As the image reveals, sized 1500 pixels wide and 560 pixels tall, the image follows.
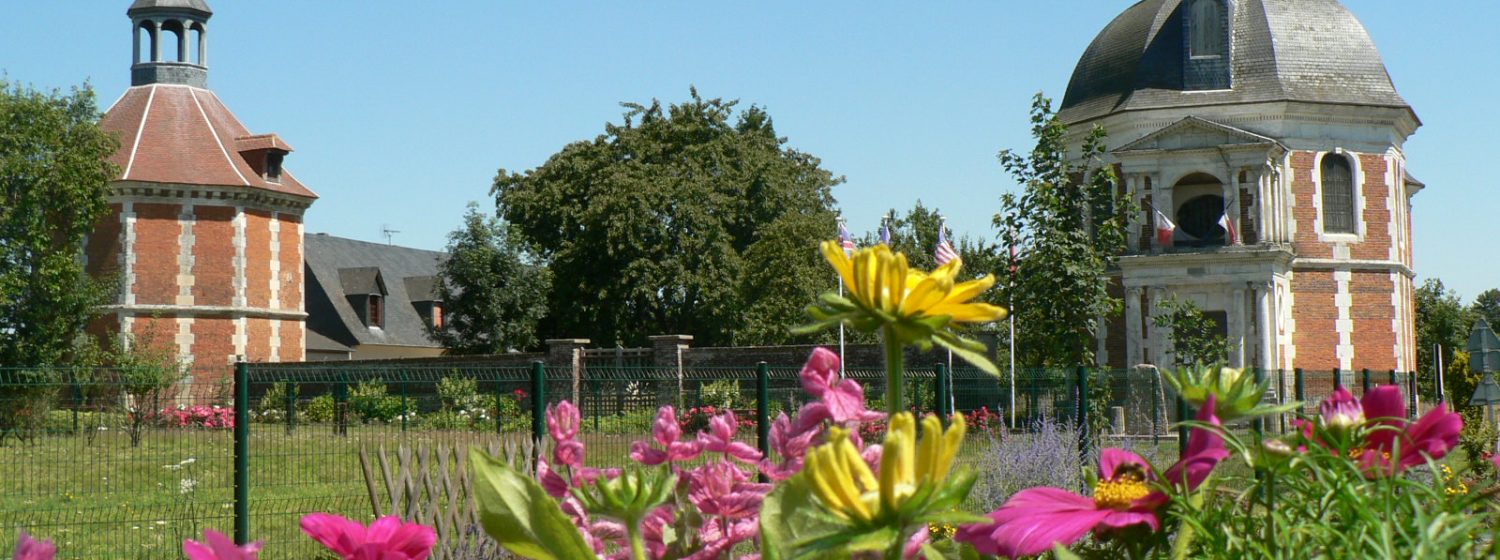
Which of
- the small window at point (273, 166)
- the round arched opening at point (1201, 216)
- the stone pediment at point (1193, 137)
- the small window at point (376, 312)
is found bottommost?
the small window at point (376, 312)

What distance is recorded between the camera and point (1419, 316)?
59281 millimetres

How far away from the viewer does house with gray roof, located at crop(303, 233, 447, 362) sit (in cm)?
5938

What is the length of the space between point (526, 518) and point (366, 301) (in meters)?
62.0

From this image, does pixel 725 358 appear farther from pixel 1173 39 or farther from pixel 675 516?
pixel 675 516

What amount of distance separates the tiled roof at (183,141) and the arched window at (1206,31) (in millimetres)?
26832

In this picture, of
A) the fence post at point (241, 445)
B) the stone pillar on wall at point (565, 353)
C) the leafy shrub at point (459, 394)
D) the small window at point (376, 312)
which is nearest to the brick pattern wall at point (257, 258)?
the small window at point (376, 312)

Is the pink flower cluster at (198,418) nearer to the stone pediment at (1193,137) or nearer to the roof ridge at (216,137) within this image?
the stone pediment at (1193,137)

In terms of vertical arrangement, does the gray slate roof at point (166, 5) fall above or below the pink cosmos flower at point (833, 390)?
above

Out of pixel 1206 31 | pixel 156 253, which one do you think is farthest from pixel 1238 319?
pixel 156 253

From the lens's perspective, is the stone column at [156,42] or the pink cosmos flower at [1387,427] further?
the stone column at [156,42]

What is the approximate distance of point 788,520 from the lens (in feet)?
3.95

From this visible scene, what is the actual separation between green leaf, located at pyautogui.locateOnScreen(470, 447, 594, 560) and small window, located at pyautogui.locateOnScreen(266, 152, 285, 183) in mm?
48813

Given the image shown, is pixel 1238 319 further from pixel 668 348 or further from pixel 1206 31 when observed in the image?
pixel 668 348

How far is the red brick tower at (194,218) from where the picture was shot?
148 feet
